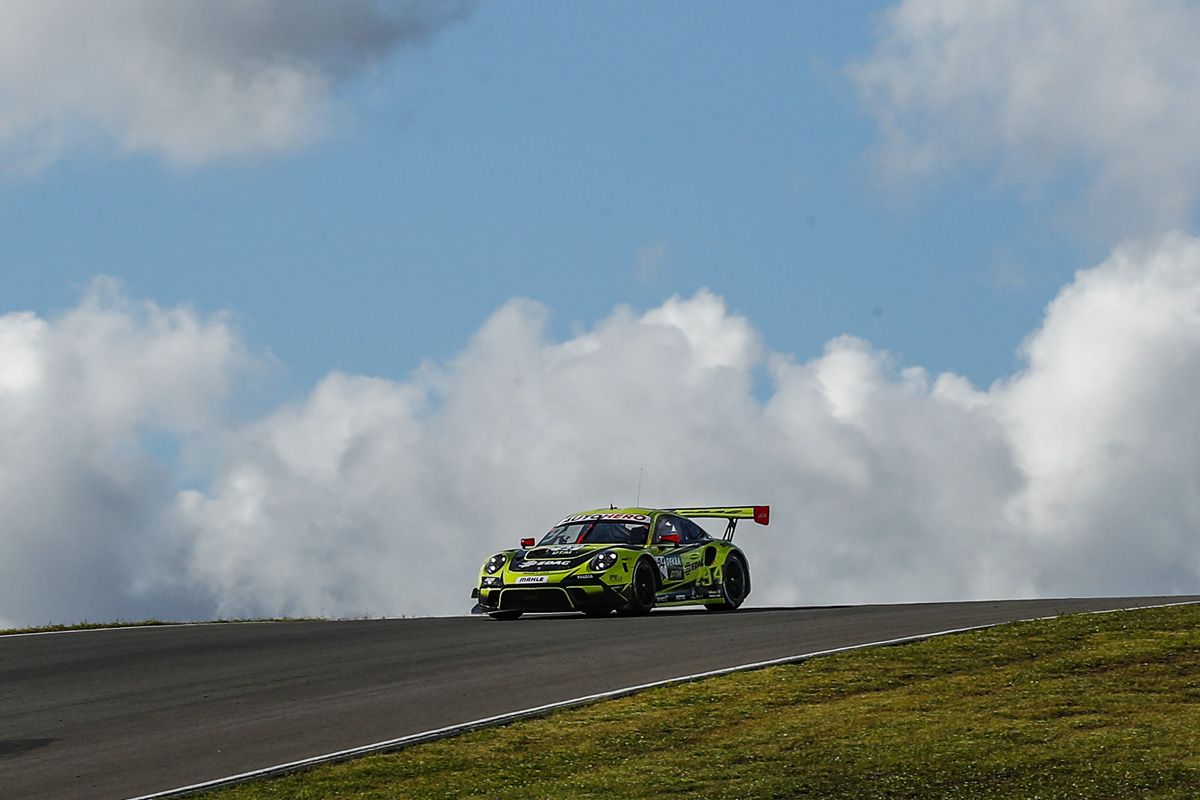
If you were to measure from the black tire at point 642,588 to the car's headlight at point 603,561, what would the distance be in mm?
359

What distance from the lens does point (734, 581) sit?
75.4 ft

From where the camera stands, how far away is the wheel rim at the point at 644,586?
68.0 feet

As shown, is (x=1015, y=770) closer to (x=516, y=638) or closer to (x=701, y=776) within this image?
(x=701, y=776)

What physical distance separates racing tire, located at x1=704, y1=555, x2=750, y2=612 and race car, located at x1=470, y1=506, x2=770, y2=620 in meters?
0.01

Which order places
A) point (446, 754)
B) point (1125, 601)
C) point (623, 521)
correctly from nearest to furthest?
point (446, 754) < point (1125, 601) < point (623, 521)

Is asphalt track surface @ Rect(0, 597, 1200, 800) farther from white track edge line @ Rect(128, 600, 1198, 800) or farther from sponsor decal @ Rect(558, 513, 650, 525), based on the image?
sponsor decal @ Rect(558, 513, 650, 525)

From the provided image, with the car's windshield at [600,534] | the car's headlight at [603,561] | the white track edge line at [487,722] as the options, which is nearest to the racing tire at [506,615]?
the car's windshield at [600,534]

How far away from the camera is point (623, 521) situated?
72.1 ft

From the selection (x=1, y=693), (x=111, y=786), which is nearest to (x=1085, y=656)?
(x=111, y=786)

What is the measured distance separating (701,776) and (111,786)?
386 cm

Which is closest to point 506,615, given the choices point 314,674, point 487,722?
point 314,674

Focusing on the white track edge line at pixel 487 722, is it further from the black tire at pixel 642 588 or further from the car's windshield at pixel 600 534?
the car's windshield at pixel 600 534

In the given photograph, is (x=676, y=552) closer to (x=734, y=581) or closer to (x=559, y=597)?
(x=734, y=581)

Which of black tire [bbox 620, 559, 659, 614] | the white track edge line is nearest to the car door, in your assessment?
black tire [bbox 620, 559, 659, 614]
